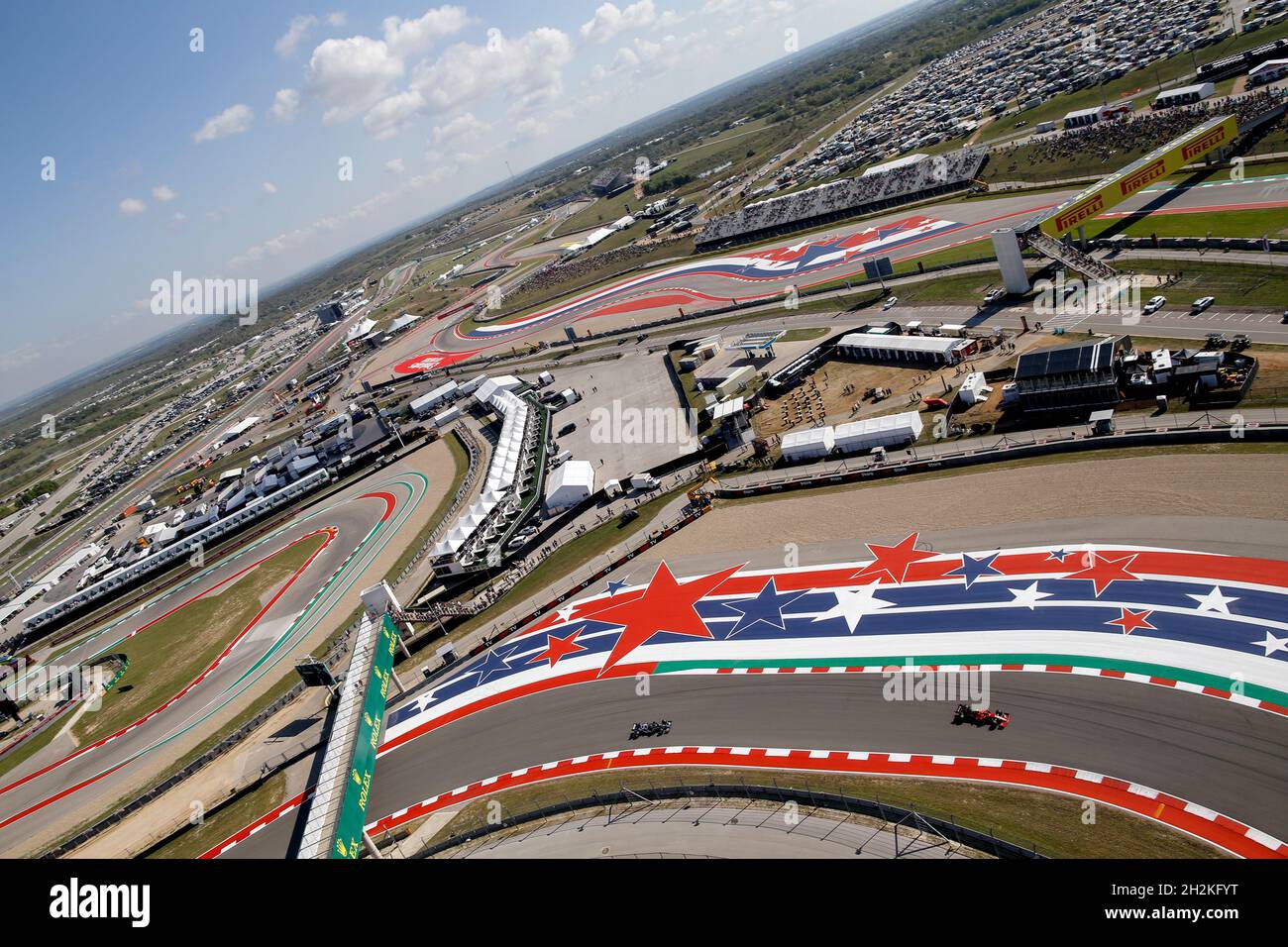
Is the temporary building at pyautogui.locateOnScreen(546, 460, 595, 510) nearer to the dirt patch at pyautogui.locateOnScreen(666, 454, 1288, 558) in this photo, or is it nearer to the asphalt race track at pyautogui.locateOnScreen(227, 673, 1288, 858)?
the dirt patch at pyautogui.locateOnScreen(666, 454, 1288, 558)

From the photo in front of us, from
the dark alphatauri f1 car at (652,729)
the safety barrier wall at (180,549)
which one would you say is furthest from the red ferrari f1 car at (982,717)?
the safety barrier wall at (180,549)

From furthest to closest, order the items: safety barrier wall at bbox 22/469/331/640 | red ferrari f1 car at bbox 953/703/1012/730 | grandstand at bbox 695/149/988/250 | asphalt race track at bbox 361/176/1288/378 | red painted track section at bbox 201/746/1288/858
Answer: grandstand at bbox 695/149/988/250
safety barrier wall at bbox 22/469/331/640
asphalt race track at bbox 361/176/1288/378
red ferrari f1 car at bbox 953/703/1012/730
red painted track section at bbox 201/746/1288/858

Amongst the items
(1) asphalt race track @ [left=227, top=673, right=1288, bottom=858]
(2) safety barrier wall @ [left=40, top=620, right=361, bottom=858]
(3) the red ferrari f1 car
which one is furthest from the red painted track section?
(2) safety barrier wall @ [left=40, top=620, right=361, bottom=858]

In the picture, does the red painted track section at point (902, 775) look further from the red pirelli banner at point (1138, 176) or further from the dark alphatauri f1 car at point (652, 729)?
the red pirelli banner at point (1138, 176)

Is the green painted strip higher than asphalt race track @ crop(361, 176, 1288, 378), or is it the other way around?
asphalt race track @ crop(361, 176, 1288, 378)
